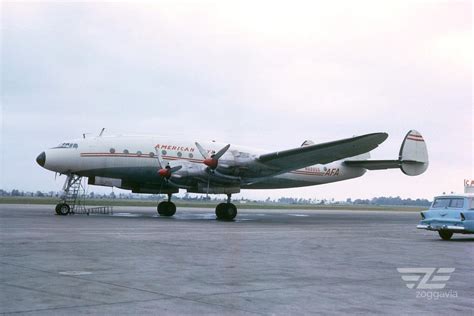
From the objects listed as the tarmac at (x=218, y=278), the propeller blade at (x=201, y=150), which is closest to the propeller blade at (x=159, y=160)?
the propeller blade at (x=201, y=150)

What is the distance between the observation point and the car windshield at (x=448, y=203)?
712 inches

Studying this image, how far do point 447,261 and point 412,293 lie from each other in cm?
440

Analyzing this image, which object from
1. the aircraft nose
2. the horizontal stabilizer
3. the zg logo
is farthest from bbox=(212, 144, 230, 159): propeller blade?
the zg logo

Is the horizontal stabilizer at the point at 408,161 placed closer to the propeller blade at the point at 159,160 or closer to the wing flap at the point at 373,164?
the wing flap at the point at 373,164

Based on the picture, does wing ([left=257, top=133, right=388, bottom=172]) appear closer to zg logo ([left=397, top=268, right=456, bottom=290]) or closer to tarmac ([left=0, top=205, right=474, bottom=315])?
tarmac ([left=0, top=205, right=474, bottom=315])

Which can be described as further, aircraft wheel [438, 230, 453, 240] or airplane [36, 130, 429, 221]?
airplane [36, 130, 429, 221]

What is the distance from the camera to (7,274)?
848 cm

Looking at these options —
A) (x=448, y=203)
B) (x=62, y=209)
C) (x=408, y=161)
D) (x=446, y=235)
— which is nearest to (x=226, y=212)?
(x=62, y=209)

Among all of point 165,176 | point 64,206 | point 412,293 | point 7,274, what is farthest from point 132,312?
point 64,206

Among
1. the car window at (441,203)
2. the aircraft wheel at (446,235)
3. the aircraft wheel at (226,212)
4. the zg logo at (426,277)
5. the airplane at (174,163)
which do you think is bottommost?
the zg logo at (426,277)

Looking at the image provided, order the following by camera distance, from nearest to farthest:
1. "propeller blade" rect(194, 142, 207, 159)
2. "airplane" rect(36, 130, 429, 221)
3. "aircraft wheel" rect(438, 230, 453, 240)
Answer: "aircraft wheel" rect(438, 230, 453, 240)
"airplane" rect(36, 130, 429, 221)
"propeller blade" rect(194, 142, 207, 159)

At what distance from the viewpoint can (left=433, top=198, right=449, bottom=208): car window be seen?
728 inches

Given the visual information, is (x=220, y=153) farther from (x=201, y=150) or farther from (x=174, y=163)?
(x=174, y=163)

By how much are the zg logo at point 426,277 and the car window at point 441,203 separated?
27.9 ft
